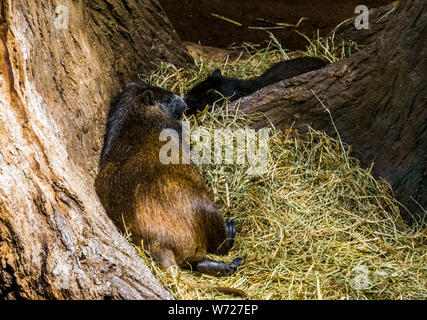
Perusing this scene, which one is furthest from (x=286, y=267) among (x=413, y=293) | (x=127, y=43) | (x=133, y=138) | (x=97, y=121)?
(x=127, y=43)

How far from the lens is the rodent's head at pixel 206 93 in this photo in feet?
17.8

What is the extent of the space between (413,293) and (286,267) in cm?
83

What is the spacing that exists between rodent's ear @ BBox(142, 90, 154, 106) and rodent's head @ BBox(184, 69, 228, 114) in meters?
0.69

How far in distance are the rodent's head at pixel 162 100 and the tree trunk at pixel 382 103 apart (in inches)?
23.7

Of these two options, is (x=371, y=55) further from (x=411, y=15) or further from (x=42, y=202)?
(x=42, y=202)

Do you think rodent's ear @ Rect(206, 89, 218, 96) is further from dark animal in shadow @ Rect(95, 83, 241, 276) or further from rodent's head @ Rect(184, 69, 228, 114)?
dark animal in shadow @ Rect(95, 83, 241, 276)

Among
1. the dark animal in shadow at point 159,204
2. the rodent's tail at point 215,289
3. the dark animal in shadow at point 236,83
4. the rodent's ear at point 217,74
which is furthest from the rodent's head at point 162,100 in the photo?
the rodent's tail at point 215,289

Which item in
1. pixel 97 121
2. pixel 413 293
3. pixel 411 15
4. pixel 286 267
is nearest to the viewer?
pixel 413 293

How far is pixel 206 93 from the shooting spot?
217 inches

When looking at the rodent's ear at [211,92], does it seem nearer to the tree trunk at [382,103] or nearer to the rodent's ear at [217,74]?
the rodent's ear at [217,74]

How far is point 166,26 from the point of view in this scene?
5.71m

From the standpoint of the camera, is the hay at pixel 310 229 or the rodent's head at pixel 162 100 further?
the rodent's head at pixel 162 100

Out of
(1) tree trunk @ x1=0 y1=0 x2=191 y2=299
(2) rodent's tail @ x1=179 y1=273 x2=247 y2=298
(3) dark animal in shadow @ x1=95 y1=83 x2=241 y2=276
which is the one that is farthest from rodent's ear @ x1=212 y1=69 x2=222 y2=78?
(2) rodent's tail @ x1=179 y1=273 x2=247 y2=298

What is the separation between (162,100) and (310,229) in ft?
5.98
